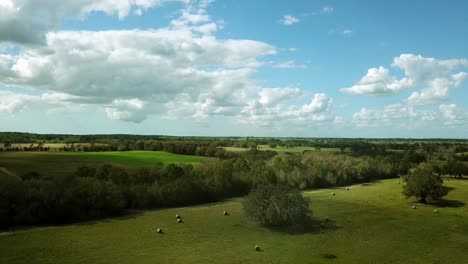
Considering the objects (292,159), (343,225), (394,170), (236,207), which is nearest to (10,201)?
(236,207)

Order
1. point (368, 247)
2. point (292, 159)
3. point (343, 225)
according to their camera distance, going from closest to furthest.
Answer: point (368, 247) < point (343, 225) < point (292, 159)

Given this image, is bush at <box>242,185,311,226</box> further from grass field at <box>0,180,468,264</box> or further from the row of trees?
the row of trees

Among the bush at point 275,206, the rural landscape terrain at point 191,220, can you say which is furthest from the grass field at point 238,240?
the bush at point 275,206

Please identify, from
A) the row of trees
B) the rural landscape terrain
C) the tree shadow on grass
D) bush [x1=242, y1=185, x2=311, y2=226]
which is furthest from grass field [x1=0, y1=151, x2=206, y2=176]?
the tree shadow on grass

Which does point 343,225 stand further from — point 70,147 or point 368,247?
point 70,147

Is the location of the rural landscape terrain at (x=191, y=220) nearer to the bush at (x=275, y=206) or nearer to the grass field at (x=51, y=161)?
the grass field at (x=51, y=161)
